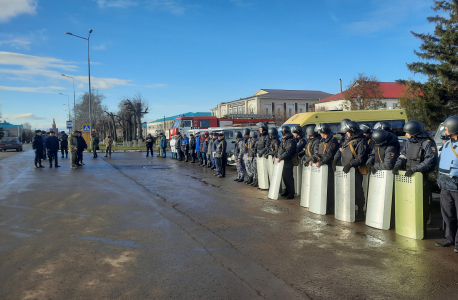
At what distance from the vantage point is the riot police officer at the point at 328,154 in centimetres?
779

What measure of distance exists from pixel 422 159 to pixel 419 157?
0.05 m

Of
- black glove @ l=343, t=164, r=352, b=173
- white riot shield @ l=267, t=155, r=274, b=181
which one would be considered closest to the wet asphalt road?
black glove @ l=343, t=164, r=352, b=173

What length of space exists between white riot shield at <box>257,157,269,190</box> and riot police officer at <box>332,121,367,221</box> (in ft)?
11.2

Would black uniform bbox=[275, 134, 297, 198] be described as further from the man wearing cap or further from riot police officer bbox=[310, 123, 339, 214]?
the man wearing cap

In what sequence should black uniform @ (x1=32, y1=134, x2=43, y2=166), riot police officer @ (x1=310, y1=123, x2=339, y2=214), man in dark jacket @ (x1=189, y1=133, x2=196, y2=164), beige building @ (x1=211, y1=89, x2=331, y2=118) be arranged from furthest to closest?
beige building @ (x1=211, y1=89, x2=331, y2=118), man in dark jacket @ (x1=189, y1=133, x2=196, y2=164), black uniform @ (x1=32, y1=134, x2=43, y2=166), riot police officer @ (x1=310, y1=123, x2=339, y2=214)

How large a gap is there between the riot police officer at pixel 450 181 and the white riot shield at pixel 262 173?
18.6 ft

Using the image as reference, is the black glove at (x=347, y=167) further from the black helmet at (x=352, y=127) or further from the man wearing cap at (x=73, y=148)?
the man wearing cap at (x=73, y=148)

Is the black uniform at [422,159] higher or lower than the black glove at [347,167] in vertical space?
higher

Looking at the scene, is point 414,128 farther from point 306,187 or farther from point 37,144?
point 37,144

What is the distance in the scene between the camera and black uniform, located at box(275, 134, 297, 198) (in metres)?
9.36

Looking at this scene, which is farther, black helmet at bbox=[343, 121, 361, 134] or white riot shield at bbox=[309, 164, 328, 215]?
white riot shield at bbox=[309, 164, 328, 215]

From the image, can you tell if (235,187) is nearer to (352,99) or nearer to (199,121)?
(199,121)

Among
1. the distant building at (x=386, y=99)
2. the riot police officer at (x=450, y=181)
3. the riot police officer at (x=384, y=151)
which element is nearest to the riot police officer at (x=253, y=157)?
the riot police officer at (x=384, y=151)

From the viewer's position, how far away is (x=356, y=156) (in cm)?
711
